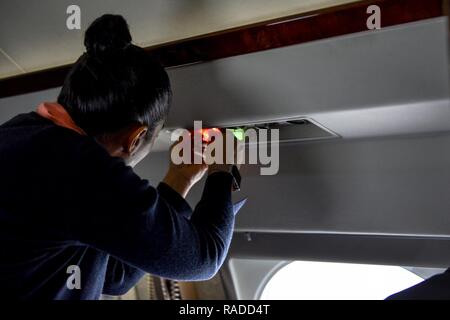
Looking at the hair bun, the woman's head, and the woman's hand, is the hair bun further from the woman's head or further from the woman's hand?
the woman's hand

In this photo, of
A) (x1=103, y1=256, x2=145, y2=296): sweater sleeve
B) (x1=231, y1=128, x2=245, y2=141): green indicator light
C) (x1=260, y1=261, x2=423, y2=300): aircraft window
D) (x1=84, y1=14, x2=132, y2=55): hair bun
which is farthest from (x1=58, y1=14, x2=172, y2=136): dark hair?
(x1=260, y1=261, x2=423, y2=300): aircraft window

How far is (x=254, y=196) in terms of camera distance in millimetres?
1112

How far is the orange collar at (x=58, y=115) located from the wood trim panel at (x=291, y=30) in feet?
0.79

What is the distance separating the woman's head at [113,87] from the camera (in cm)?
75

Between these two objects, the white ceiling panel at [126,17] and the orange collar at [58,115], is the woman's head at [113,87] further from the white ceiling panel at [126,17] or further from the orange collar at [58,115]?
the white ceiling panel at [126,17]

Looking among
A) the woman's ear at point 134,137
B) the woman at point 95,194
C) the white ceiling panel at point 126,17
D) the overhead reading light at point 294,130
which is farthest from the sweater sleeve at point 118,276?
the white ceiling panel at point 126,17

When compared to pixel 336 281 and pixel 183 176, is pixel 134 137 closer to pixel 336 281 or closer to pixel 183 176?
pixel 183 176

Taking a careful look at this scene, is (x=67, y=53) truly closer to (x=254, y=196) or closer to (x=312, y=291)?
(x=254, y=196)

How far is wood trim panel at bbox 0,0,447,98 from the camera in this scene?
0.68 meters

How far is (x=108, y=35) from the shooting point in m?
0.77

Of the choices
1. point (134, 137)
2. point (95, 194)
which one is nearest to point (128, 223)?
point (95, 194)

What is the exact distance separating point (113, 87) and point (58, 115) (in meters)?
0.11

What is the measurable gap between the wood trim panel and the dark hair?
4.6 inches
